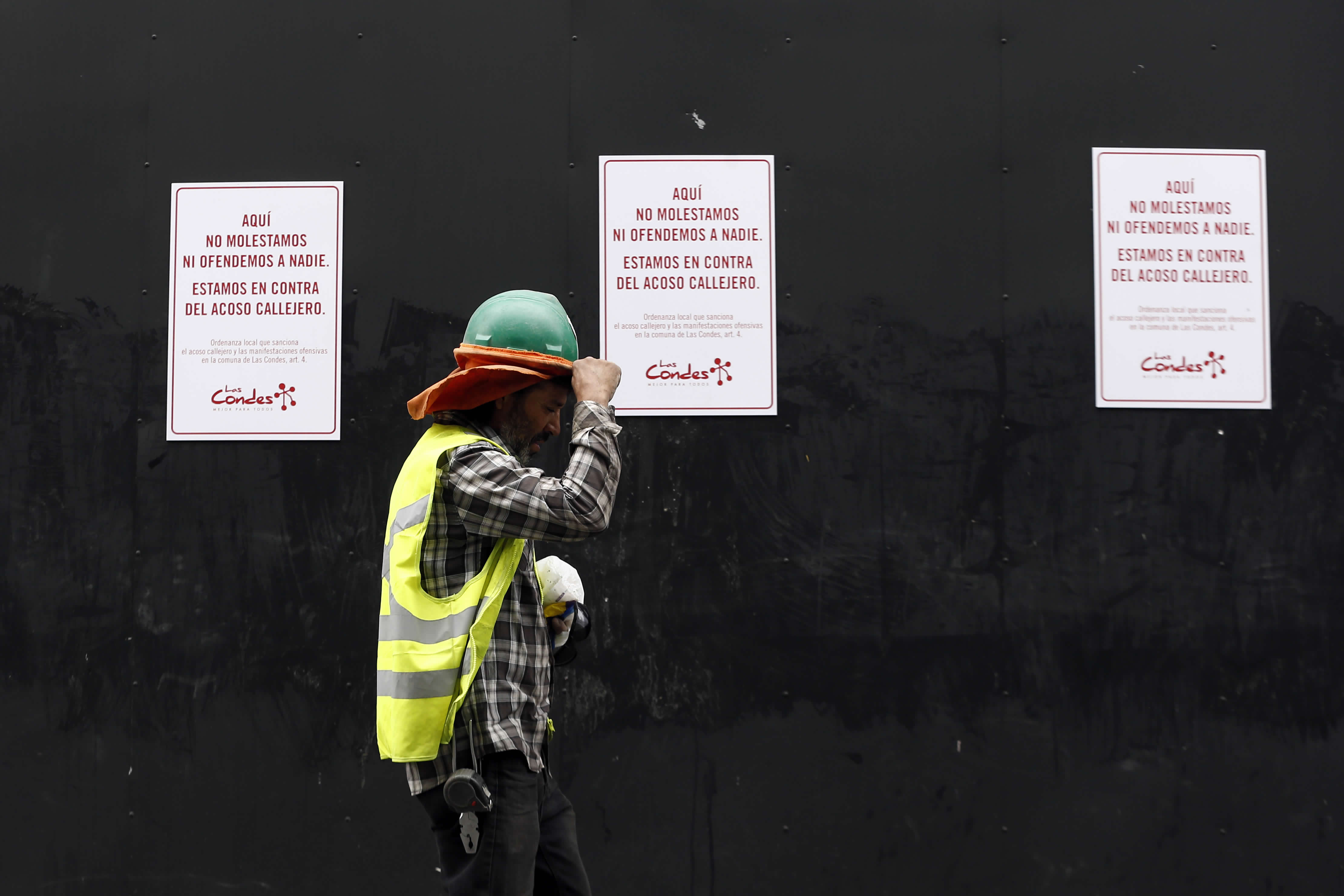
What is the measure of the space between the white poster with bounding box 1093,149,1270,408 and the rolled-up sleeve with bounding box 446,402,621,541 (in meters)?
2.19

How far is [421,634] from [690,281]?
6.11 ft

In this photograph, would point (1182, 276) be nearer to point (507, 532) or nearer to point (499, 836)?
point (507, 532)

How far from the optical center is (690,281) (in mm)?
3463

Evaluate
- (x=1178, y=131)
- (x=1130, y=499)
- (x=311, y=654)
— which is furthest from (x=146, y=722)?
(x=1178, y=131)

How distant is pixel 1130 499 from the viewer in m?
3.46

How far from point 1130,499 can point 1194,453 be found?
0.92 feet

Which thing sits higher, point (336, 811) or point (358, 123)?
point (358, 123)

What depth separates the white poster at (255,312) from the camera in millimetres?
3461

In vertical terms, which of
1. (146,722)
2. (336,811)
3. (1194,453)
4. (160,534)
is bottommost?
(336,811)

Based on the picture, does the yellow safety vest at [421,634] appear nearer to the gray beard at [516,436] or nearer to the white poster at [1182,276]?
the gray beard at [516,436]

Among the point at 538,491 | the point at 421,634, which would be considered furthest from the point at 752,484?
the point at 421,634

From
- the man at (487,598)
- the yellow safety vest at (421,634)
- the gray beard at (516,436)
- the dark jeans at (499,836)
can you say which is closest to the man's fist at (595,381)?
the man at (487,598)

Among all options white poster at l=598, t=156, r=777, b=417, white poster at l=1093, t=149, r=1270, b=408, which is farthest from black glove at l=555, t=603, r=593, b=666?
white poster at l=1093, t=149, r=1270, b=408

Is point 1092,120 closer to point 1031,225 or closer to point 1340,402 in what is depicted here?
point 1031,225
